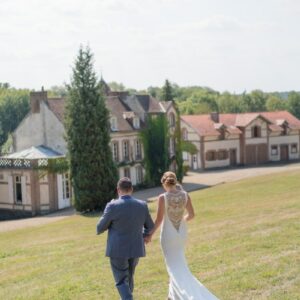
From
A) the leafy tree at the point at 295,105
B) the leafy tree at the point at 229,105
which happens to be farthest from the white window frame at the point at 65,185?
the leafy tree at the point at 229,105

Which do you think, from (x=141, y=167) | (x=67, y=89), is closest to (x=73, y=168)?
(x=67, y=89)

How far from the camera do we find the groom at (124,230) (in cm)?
899

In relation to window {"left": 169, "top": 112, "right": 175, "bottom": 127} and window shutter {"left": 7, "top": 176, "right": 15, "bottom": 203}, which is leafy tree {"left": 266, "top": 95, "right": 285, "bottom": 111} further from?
window shutter {"left": 7, "top": 176, "right": 15, "bottom": 203}

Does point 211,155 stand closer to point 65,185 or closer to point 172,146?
point 172,146

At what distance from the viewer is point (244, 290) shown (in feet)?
34.9

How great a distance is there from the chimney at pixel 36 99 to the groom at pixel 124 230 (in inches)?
1479

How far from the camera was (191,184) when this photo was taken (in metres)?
50.6

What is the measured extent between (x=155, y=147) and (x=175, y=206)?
4199 cm

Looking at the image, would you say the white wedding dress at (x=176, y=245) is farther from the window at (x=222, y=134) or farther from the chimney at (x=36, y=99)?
the window at (x=222, y=134)

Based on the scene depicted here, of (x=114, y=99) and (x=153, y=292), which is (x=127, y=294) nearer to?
(x=153, y=292)

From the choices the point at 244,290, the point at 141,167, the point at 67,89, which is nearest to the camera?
the point at 244,290

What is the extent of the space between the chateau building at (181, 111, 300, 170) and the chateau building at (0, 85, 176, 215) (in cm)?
1213

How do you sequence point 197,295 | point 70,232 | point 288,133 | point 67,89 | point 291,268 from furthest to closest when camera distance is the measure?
point 288,133 → point 67,89 → point 70,232 → point 291,268 → point 197,295

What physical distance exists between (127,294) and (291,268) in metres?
4.31
